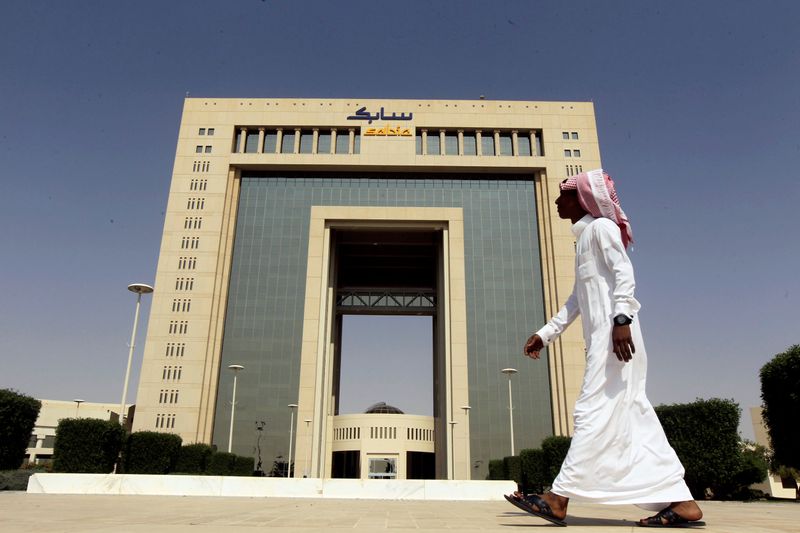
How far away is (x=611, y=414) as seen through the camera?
5363 mm

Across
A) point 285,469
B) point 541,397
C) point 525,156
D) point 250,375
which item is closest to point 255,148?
point 250,375

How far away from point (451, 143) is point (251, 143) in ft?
60.8

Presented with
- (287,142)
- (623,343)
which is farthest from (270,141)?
(623,343)

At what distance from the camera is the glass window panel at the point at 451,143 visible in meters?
48.4

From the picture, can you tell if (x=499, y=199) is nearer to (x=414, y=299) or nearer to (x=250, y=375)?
(x=414, y=299)

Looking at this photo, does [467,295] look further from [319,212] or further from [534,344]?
[534,344]

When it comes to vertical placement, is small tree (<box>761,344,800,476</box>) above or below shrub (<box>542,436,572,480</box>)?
above

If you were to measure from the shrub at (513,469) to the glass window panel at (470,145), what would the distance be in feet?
87.9

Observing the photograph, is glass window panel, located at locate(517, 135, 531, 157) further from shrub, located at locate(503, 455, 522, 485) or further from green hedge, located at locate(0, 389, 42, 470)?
green hedge, located at locate(0, 389, 42, 470)

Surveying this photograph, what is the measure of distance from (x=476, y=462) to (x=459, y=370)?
7.11m

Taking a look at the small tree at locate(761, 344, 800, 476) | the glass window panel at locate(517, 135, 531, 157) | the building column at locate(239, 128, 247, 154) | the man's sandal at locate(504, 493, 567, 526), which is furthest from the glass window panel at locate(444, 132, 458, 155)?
the man's sandal at locate(504, 493, 567, 526)

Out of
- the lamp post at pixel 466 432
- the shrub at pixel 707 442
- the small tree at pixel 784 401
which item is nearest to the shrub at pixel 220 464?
the lamp post at pixel 466 432

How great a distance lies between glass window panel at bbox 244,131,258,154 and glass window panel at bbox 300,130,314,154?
4.26m

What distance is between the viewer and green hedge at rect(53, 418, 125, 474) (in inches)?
809
